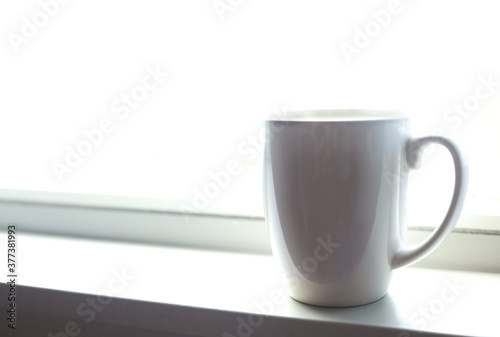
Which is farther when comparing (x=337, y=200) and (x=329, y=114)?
(x=329, y=114)

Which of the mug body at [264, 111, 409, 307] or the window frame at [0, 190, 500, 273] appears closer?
the mug body at [264, 111, 409, 307]

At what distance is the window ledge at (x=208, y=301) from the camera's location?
50 cm

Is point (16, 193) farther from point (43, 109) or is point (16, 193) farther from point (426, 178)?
point (426, 178)

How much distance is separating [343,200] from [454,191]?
0.36ft

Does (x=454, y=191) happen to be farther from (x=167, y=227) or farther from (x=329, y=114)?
(x=167, y=227)

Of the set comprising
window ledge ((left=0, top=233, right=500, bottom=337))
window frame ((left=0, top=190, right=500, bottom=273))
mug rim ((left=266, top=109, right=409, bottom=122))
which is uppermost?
mug rim ((left=266, top=109, right=409, bottom=122))

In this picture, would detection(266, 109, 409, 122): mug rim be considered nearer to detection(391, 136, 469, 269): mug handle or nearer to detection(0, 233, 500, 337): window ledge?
detection(391, 136, 469, 269): mug handle

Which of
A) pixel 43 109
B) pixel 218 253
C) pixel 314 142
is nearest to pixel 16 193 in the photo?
pixel 43 109

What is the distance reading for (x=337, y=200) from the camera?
0.48 m

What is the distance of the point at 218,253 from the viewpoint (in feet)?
2.35

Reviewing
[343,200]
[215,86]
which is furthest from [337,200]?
[215,86]

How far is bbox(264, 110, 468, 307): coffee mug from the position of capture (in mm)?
474

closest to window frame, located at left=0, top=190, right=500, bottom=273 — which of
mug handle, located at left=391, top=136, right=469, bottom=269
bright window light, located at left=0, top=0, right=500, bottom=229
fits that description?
bright window light, located at left=0, top=0, right=500, bottom=229

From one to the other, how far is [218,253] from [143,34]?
344mm
